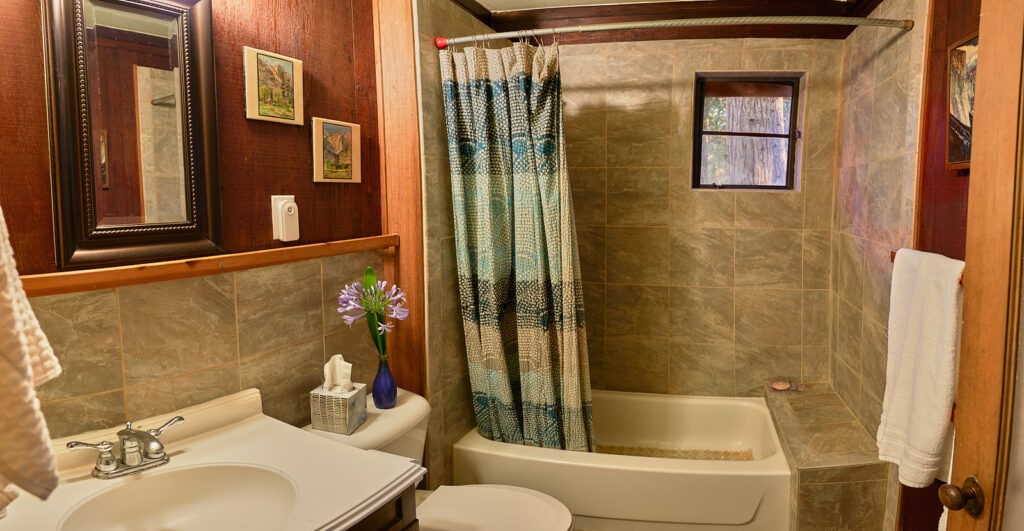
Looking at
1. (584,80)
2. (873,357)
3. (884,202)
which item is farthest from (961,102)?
(584,80)

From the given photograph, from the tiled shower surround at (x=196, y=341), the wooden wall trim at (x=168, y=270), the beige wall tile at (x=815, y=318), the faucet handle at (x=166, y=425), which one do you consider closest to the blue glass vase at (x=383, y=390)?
the tiled shower surround at (x=196, y=341)

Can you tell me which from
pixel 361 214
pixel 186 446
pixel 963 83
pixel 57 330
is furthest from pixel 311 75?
pixel 963 83

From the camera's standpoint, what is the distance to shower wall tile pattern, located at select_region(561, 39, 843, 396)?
281 centimetres

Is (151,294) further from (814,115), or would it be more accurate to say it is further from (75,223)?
(814,115)

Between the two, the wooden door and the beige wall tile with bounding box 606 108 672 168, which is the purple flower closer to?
the wooden door

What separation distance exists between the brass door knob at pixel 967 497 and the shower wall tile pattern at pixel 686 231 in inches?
81.1

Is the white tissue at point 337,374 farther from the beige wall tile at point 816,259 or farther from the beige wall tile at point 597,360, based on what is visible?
the beige wall tile at point 816,259

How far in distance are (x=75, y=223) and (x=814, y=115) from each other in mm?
2881

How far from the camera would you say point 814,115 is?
2.79 metres

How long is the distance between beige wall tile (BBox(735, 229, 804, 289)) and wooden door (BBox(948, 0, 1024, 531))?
200cm

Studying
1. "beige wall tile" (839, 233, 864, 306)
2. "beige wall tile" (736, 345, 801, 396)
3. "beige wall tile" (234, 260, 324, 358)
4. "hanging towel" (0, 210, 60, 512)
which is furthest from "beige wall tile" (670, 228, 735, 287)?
"hanging towel" (0, 210, 60, 512)

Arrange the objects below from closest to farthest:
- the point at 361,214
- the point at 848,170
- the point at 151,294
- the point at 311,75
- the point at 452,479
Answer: the point at 151,294, the point at 311,75, the point at 361,214, the point at 452,479, the point at 848,170

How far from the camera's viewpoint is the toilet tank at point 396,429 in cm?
169

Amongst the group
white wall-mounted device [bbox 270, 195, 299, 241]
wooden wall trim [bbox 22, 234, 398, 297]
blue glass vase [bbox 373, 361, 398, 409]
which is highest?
white wall-mounted device [bbox 270, 195, 299, 241]
